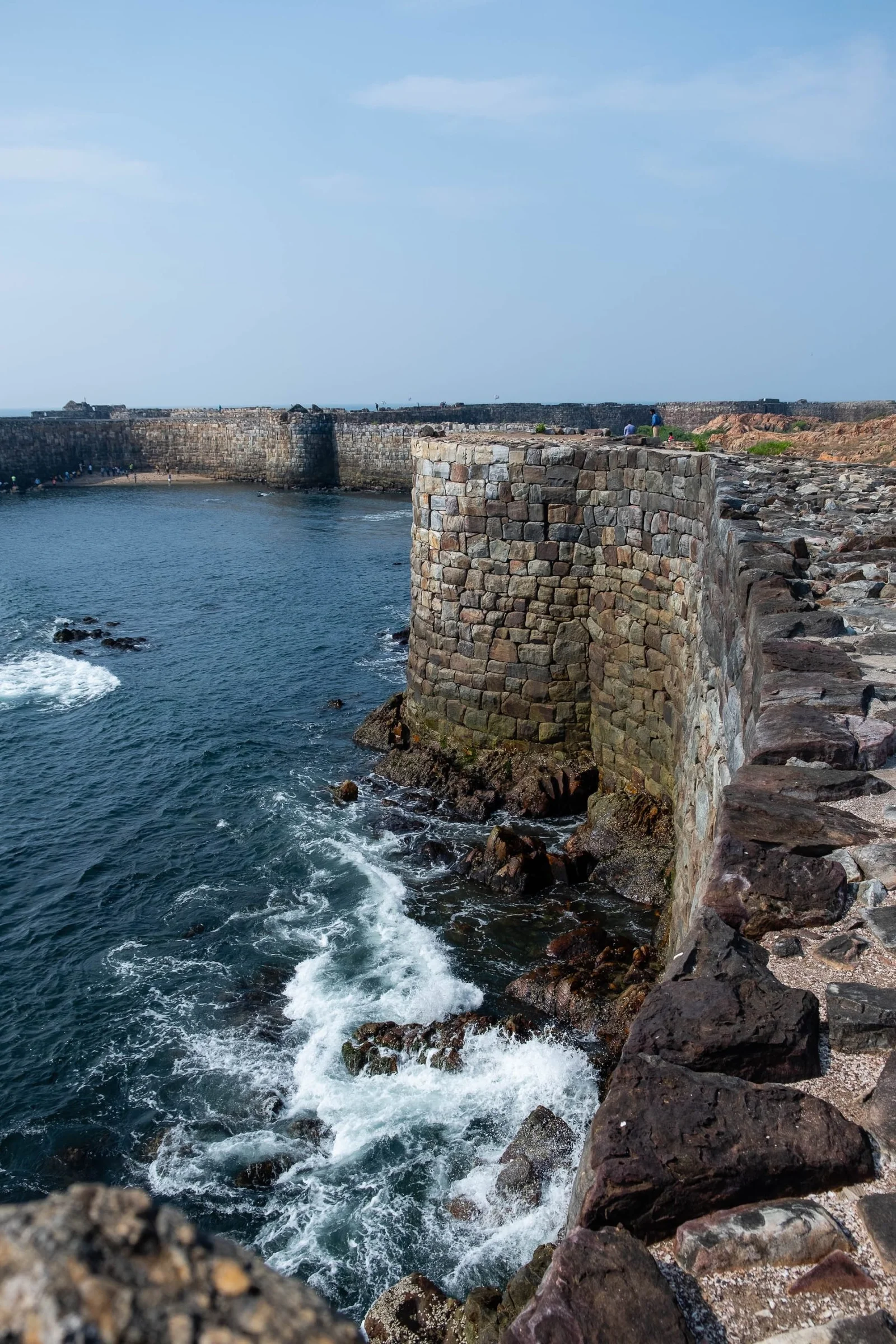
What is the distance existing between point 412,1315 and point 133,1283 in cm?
615

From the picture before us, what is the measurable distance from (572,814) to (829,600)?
26.1 ft

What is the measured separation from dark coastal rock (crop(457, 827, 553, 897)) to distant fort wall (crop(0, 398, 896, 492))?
48934mm

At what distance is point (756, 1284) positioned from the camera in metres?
2.58

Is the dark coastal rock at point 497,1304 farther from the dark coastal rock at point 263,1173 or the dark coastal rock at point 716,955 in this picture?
the dark coastal rock at point 263,1173

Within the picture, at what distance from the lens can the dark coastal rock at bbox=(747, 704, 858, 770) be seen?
5.04 m

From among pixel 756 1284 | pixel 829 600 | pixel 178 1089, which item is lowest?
pixel 178 1089

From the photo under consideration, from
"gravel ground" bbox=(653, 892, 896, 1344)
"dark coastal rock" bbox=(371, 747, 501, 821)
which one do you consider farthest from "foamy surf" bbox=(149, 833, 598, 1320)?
"gravel ground" bbox=(653, 892, 896, 1344)

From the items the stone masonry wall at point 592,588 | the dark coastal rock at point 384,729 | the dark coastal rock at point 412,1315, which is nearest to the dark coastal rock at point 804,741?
the stone masonry wall at point 592,588

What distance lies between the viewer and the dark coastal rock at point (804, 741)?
198 inches

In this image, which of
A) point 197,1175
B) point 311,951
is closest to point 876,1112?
point 197,1175

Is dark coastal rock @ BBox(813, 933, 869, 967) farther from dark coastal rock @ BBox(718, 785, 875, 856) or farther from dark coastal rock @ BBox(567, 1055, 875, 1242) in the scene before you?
dark coastal rock @ BBox(567, 1055, 875, 1242)

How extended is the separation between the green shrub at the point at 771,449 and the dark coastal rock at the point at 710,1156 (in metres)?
17.8

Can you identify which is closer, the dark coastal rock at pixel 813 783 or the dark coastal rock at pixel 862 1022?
the dark coastal rock at pixel 862 1022

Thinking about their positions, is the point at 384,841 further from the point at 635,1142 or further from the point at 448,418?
the point at 448,418
